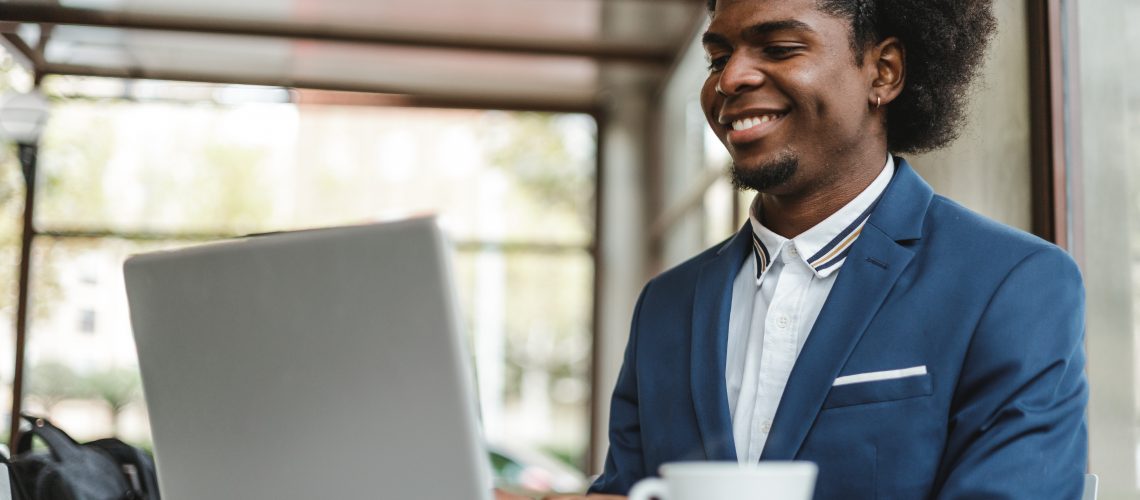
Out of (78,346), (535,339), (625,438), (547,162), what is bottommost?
(535,339)

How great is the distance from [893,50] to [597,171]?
6.62 m

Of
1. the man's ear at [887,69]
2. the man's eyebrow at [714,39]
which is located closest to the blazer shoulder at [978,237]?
the man's ear at [887,69]

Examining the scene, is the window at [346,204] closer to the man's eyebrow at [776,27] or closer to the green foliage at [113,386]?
the green foliage at [113,386]

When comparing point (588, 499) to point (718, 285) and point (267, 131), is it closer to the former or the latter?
point (718, 285)

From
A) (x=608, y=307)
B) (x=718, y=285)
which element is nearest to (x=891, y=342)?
(x=718, y=285)

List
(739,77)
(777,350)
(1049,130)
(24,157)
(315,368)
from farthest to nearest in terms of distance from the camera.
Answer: (24,157) < (1049,130) < (739,77) < (777,350) < (315,368)

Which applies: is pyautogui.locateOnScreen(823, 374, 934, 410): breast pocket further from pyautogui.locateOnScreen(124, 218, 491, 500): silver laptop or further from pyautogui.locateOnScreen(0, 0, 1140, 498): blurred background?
pyautogui.locateOnScreen(0, 0, 1140, 498): blurred background

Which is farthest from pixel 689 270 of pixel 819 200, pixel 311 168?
pixel 311 168

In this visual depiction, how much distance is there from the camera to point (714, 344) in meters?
1.50

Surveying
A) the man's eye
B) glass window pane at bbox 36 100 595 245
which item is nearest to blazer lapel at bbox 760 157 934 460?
the man's eye

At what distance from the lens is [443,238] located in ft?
3.00

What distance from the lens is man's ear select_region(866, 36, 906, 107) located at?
1.65 m

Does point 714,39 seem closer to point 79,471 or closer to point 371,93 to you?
point 79,471

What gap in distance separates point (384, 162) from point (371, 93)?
1.82 feet
